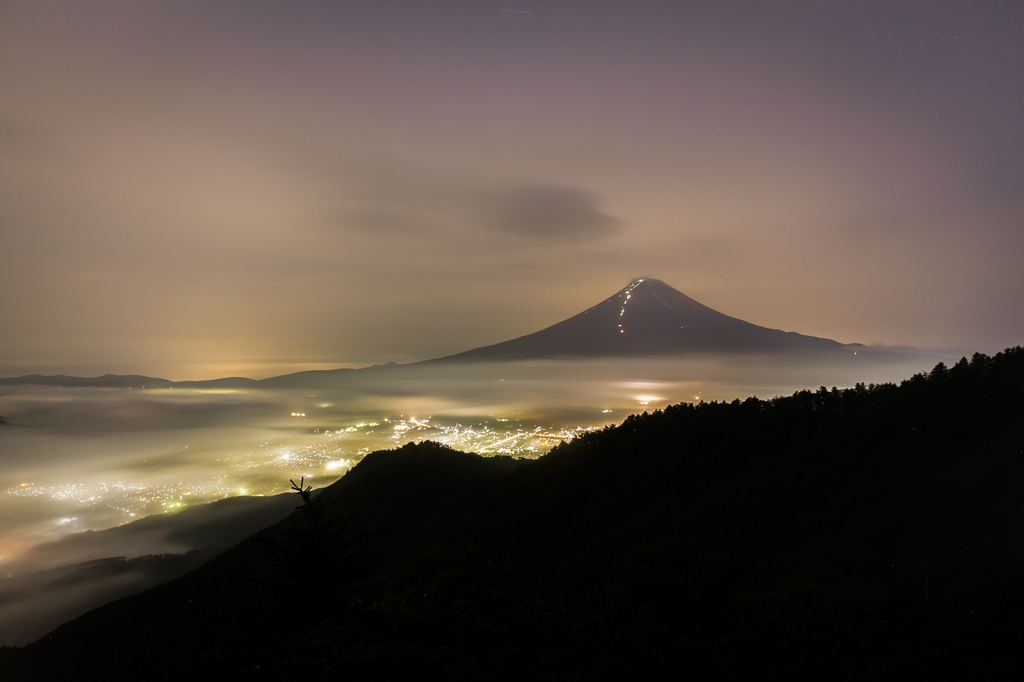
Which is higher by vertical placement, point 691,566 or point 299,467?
point 691,566

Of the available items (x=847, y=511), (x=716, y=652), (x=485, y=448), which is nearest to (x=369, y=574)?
(x=716, y=652)

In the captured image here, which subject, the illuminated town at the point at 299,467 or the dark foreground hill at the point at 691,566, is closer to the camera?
the dark foreground hill at the point at 691,566

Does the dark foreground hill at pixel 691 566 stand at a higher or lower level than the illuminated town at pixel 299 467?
higher

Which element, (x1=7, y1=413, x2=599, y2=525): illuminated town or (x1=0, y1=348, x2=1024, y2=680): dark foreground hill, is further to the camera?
(x1=7, y1=413, x2=599, y2=525): illuminated town

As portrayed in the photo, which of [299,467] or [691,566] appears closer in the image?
[691,566]

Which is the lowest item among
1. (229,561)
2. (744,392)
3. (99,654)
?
(99,654)

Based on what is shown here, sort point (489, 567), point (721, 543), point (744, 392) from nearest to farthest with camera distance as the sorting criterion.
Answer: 1. point (489, 567)
2. point (721, 543)
3. point (744, 392)

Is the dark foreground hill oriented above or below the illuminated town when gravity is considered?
above

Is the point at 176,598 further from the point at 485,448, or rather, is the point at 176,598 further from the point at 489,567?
the point at 485,448
